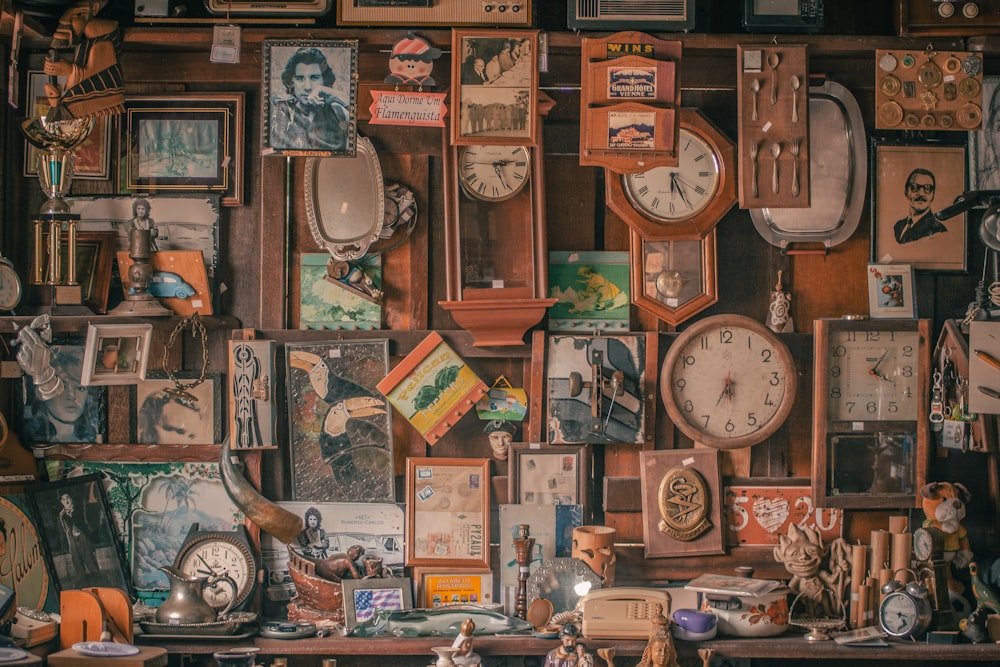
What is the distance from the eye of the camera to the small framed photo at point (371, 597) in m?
4.48

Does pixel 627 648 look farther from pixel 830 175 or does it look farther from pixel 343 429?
pixel 830 175

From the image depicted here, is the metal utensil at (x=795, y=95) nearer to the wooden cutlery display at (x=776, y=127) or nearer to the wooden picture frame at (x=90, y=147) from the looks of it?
the wooden cutlery display at (x=776, y=127)

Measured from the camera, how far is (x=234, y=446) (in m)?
4.61

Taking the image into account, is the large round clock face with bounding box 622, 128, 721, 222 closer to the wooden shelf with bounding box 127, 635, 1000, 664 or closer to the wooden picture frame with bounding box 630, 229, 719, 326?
the wooden picture frame with bounding box 630, 229, 719, 326

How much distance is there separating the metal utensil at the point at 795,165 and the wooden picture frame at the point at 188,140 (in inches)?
85.2

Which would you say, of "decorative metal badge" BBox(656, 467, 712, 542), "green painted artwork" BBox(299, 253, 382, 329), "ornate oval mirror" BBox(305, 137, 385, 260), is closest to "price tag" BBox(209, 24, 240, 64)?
"ornate oval mirror" BBox(305, 137, 385, 260)

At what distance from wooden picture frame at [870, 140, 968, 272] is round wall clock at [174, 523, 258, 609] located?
9.11 feet

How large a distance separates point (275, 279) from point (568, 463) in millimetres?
1390

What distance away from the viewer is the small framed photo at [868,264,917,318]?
468cm

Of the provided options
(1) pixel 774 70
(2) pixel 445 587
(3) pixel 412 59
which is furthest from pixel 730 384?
(3) pixel 412 59

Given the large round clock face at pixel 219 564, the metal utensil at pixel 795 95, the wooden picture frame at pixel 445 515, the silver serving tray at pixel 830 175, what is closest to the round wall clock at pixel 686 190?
the silver serving tray at pixel 830 175

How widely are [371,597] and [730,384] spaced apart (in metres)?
1.66

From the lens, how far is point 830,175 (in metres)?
4.69

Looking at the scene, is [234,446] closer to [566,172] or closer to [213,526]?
[213,526]
